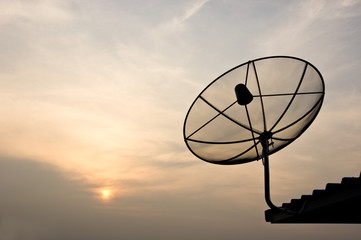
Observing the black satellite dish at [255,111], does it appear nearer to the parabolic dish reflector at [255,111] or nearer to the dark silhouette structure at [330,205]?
the parabolic dish reflector at [255,111]

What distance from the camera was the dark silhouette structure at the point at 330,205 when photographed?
16.9ft

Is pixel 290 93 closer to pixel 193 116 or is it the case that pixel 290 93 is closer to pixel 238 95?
pixel 238 95

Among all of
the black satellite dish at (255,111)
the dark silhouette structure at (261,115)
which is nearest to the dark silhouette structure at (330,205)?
the dark silhouette structure at (261,115)

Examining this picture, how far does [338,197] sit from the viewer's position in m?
5.47

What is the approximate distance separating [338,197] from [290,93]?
81.2 inches

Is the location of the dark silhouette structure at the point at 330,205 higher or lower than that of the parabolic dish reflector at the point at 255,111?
lower

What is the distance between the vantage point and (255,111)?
20.8ft

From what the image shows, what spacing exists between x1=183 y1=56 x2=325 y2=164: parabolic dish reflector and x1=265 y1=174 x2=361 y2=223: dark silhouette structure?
1.14 m

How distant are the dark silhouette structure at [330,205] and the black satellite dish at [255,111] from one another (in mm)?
1125

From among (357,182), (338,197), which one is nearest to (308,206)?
(338,197)

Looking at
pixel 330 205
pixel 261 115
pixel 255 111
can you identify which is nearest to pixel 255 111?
pixel 255 111

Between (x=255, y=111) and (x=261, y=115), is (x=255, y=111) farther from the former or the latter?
(x=261, y=115)

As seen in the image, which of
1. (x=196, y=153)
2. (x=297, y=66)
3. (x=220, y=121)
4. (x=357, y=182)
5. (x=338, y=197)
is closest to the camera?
(x=357, y=182)

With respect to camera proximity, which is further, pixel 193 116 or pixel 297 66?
pixel 193 116
